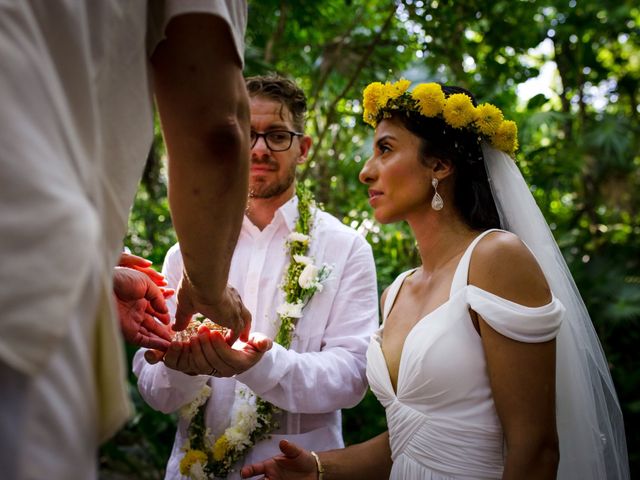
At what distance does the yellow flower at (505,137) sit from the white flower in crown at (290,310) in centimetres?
114

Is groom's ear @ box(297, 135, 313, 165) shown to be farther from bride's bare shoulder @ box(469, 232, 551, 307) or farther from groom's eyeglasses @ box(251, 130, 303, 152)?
bride's bare shoulder @ box(469, 232, 551, 307)

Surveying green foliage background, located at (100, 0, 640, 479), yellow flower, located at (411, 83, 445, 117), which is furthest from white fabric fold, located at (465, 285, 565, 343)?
green foliage background, located at (100, 0, 640, 479)

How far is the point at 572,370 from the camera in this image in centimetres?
235

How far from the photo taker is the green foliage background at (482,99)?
4836 millimetres

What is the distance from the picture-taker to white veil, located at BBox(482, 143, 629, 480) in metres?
2.32

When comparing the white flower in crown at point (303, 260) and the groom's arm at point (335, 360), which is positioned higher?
the white flower in crown at point (303, 260)

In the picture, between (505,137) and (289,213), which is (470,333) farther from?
(289,213)

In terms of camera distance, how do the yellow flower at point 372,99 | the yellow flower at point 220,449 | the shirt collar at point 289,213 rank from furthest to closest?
the shirt collar at point 289,213
the yellow flower at point 372,99
the yellow flower at point 220,449

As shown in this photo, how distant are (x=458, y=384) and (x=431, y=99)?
3.93ft

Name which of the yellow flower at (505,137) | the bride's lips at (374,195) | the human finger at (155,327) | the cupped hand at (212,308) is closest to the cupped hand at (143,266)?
the human finger at (155,327)

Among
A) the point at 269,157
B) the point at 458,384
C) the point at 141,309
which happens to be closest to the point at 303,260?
the point at 269,157

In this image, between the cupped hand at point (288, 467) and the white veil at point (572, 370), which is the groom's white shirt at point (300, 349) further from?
the white veil at point (572, 370)

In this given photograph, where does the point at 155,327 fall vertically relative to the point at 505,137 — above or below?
below

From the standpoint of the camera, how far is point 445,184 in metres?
2.70
